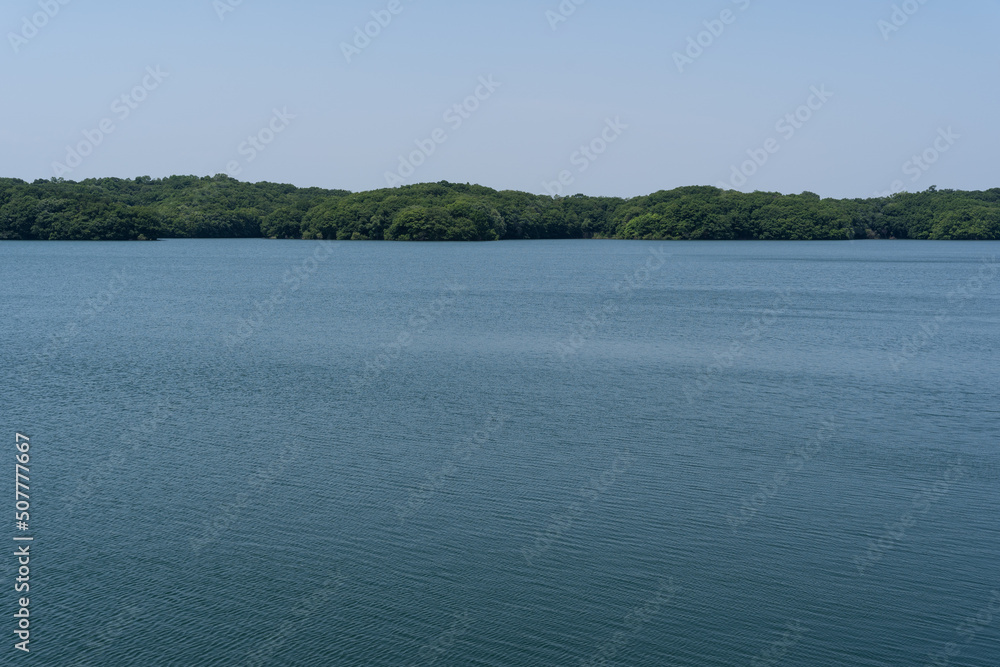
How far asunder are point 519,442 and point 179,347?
1855 cm

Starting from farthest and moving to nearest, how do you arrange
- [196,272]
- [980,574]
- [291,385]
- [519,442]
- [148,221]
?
[148,221] → [196,272] → [291,385] → [519,442] → [980,574]

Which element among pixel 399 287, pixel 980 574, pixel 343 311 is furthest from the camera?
pixel 399 287

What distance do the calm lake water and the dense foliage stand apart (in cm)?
10561

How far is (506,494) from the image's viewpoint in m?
17.2

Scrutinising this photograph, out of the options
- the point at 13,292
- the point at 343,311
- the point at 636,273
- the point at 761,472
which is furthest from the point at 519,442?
the point at 636,273

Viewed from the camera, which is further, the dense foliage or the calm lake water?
the dense foliage

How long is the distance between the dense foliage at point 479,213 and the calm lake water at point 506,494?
105614mm

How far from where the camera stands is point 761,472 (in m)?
18.6

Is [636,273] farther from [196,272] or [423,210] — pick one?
[423,210]

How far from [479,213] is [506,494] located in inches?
5213

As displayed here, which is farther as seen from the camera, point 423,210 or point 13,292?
point 423,210

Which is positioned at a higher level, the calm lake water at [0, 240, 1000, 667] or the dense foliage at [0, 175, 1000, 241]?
the dense foliage at [0, 175, 1000, 241]

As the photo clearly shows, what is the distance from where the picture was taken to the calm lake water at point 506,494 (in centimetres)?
1201

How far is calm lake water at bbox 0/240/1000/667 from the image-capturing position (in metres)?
→ 12.0
